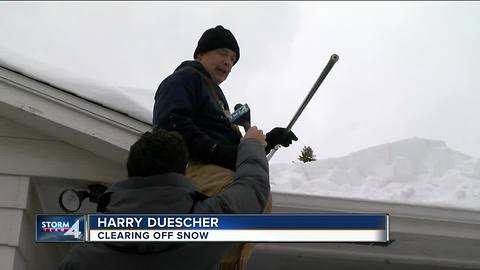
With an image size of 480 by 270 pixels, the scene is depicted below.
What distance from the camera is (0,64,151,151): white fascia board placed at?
3648mm

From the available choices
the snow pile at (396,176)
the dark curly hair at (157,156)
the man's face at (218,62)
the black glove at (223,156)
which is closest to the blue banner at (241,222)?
the dark curly hair at (157,156)

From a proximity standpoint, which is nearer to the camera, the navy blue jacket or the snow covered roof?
the navy blue jacket

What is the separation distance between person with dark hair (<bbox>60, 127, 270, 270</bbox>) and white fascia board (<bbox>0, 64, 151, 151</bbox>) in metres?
1.71

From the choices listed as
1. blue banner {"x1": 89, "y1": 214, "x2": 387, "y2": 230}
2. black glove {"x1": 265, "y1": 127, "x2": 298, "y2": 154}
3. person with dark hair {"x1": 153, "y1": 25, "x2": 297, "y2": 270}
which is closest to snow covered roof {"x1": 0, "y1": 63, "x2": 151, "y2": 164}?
person with dark hair {"x1": 153, "y1": 25, "x2": 297, "y2": 270}

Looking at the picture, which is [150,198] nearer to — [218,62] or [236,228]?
[236,228]

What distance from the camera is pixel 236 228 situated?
174 cm

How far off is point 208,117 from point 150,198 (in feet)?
2.70

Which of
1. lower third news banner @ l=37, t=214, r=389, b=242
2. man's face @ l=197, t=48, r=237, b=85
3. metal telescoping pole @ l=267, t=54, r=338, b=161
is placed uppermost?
man's face @ l=197, t=48, r=237, b=85

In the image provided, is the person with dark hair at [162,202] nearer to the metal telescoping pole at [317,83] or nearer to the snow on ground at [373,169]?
the metal telescoping pole at [317,83]

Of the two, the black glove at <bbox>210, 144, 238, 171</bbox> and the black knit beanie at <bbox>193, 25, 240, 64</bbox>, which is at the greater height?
the black knit beanie at <bbox>193, 25, 240, 64</bbox>

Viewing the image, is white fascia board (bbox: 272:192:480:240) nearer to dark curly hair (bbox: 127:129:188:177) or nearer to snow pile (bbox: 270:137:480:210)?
snow pile (bbox: 270:137:480:210)

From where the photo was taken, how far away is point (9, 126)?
3854mm

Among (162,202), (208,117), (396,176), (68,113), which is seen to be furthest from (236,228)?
(396,176)

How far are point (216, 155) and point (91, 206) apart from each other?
185 cm
